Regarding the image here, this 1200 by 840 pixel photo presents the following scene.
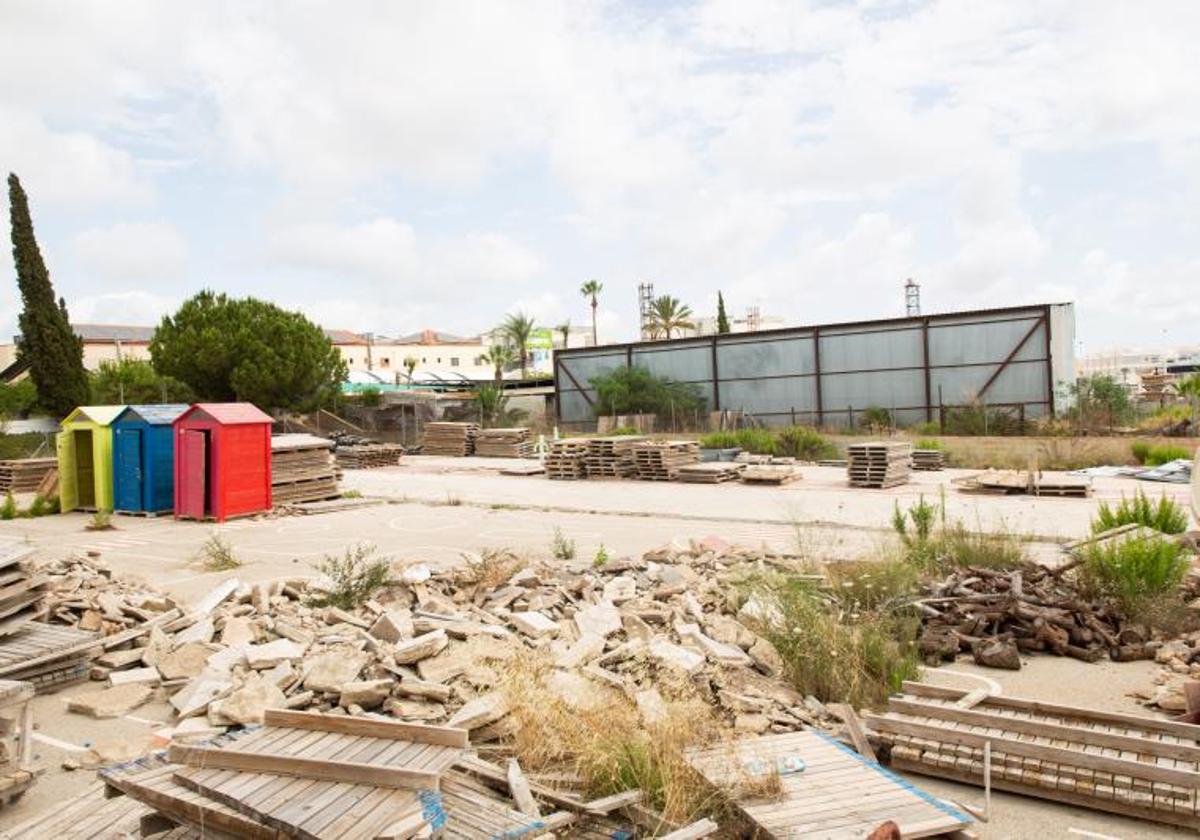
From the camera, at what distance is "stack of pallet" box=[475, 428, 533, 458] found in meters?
→ 36.2

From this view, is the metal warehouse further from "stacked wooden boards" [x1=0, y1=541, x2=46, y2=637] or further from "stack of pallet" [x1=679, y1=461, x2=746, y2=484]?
"stacked wooden boards" [x1=0, y1=541, x2=46, y2=637]

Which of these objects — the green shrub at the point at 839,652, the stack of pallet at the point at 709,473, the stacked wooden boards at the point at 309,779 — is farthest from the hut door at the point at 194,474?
the stacked wooden boards at the point at 309,779

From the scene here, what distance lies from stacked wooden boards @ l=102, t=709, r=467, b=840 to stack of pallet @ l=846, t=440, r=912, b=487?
18.8m

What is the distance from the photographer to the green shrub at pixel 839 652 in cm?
711

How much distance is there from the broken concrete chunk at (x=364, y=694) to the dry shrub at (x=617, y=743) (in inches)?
36.7

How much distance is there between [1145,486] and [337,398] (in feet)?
130

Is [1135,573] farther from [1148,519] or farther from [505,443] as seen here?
[505,443]

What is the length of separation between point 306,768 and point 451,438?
34813 millimetres

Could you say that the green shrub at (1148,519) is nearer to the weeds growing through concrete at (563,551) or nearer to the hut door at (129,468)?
the weeds growing through concrete at (563,551)

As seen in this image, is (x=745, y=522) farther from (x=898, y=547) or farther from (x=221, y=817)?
(x=221, y=817)

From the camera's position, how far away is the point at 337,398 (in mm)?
49562

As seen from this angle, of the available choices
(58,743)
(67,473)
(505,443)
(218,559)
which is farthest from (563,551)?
(505,443)

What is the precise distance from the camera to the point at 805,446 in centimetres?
3044

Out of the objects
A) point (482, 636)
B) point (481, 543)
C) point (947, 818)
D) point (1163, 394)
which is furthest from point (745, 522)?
point (1163, 394)
